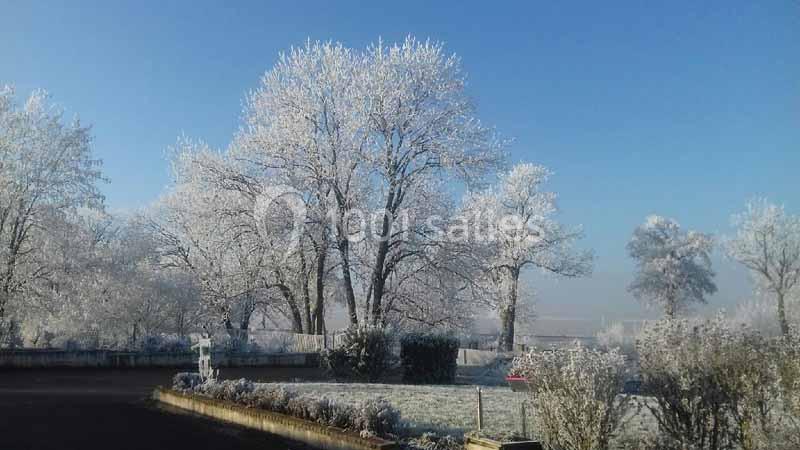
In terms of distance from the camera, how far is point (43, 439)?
8641mm

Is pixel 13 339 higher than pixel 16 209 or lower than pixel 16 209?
lower

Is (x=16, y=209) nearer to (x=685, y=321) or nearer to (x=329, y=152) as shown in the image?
(x=329, y=152)

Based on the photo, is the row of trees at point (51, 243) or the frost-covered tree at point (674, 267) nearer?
the row of trees at point (51, 243)

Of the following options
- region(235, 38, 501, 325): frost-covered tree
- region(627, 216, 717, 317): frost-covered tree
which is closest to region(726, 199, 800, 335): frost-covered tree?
region(627, 216, 717, 317): frost-covered tree

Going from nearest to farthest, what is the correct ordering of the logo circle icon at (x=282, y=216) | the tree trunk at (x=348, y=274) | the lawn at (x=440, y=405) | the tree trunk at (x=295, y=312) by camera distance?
1. the lawn at (x=440, y=405)
2. the tree trunk at (x=348, y=274)
3. the logo circle icon at (x=282, y=216)
4. the tree trunk at (x=295, y=312)

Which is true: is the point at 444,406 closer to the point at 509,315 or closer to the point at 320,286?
the point at 320,286

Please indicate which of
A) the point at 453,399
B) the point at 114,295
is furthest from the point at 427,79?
the point at 114,295

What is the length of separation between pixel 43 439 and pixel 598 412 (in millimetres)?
6983

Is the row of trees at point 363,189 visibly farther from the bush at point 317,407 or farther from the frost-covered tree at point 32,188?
the bush at point 317,407

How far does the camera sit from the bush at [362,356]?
55.6 ft

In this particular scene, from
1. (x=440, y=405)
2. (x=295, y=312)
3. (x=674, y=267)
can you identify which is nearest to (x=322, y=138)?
(x=295, y=312)

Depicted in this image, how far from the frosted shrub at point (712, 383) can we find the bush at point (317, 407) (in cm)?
298

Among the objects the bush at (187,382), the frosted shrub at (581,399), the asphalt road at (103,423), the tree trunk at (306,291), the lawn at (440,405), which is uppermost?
the tree trunk at (306,291)

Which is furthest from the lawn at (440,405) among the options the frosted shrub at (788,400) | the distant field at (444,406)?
the frosted shrub at (788,400)
